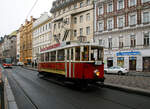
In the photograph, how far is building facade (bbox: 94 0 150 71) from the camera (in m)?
25.8

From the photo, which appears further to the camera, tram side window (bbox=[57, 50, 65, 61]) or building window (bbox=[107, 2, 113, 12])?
building window (bbox=[107, 2, 113, 12])

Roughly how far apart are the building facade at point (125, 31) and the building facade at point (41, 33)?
783 inches

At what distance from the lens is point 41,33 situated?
5372 centimetres

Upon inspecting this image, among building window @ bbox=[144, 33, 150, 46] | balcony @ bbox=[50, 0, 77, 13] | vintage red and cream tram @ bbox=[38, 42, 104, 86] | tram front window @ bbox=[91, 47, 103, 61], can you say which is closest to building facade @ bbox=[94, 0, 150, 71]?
building window @ bbox=[144, 33, 150, 46]

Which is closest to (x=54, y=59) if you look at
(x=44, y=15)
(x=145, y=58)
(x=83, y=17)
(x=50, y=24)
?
(x=145, y=58)

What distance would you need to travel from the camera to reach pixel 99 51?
1044 centimetres

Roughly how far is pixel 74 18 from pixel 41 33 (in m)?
18.5

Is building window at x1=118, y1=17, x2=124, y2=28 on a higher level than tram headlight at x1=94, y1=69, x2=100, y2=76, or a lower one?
higher


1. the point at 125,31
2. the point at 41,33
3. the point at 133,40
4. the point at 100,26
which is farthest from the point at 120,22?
the point at 41,33

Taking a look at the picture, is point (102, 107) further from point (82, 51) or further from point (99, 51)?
point (99, 51)

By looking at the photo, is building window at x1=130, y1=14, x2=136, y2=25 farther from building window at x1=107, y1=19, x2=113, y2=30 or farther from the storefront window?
the storefront window

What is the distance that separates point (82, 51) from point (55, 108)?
438 centimetres

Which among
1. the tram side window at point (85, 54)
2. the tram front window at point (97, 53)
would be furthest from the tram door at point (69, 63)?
the tram front window at point (97, 53)

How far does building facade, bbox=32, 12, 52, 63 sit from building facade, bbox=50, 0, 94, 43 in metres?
3.94
